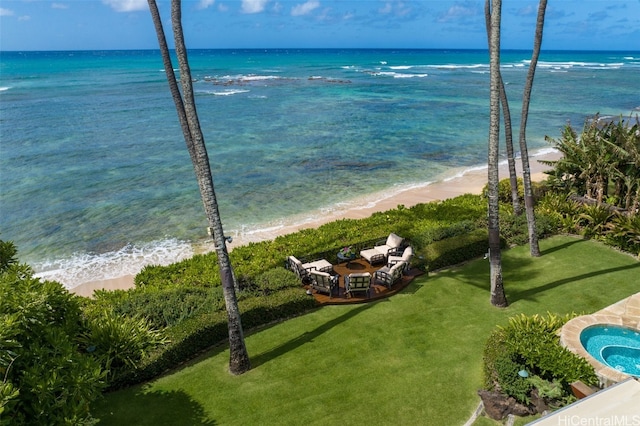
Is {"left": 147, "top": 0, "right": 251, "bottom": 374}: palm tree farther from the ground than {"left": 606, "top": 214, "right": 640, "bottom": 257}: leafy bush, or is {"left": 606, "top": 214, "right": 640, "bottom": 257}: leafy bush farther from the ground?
{"left": 147, "top": 0, "right": 251, "bottom": 374}: palm tree

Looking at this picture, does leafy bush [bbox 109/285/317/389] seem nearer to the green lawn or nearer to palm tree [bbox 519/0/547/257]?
the green lawn

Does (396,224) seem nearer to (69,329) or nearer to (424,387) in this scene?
(424,387)

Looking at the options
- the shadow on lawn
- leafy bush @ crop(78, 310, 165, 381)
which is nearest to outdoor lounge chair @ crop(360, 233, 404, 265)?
the shadow on lawn

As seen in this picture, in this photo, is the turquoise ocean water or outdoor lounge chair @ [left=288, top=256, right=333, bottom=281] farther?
the turquoise ocean water

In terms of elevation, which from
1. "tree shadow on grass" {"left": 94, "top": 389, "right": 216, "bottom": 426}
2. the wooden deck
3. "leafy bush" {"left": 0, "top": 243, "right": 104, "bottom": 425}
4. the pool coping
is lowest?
"tree shadow on grass" {"left": 94, "top": 389, "right": 216, "bottom": 426}

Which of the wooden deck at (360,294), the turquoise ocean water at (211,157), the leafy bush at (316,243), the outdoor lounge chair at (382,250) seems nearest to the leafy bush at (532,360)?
the wooden deck at (360,294)

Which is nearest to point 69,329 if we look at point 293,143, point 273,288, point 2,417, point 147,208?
point 2,417
